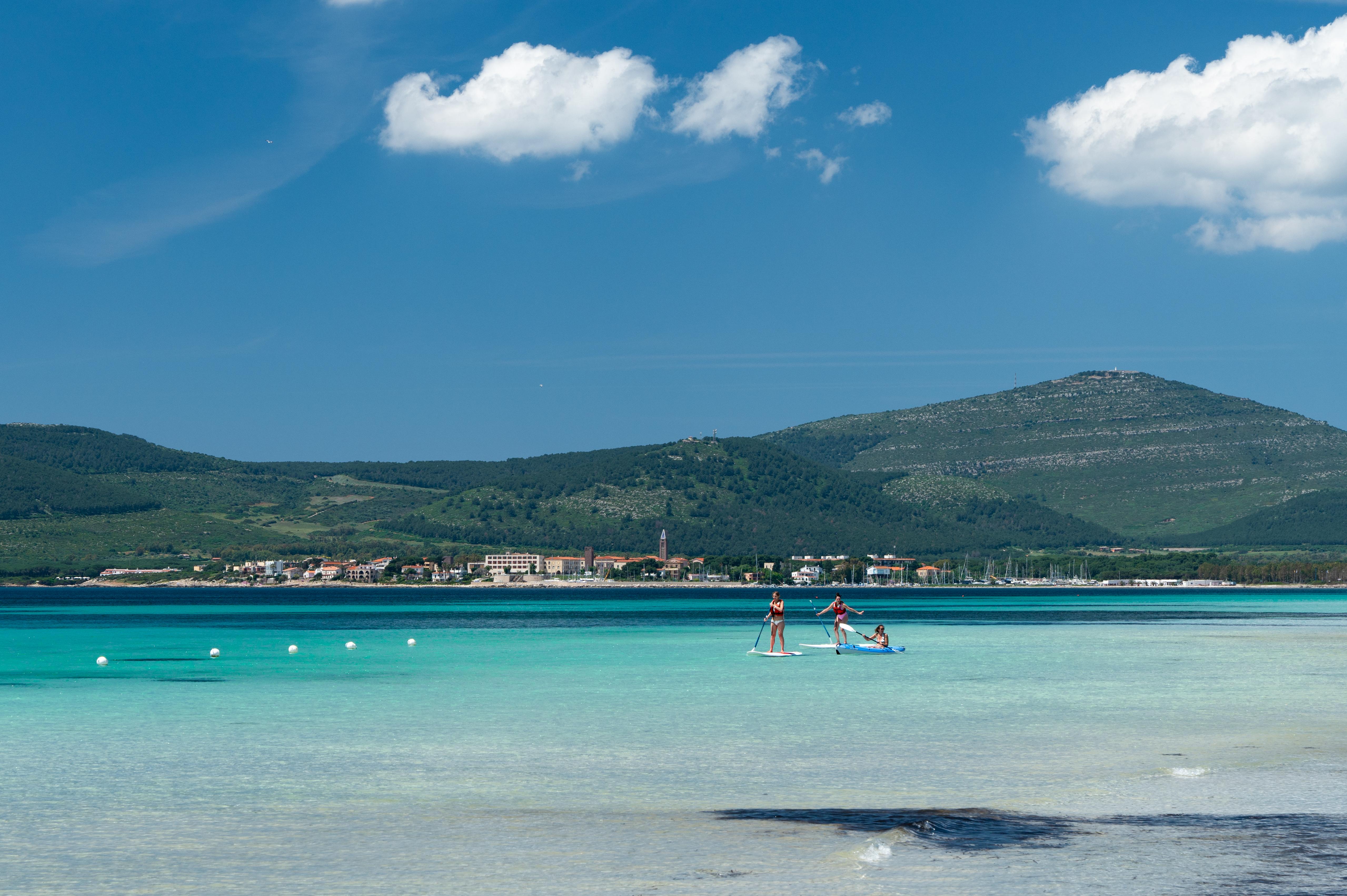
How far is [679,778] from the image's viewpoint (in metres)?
22.2

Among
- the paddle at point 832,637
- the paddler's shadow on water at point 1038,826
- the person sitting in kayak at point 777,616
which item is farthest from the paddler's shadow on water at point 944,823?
the paddle at point 832,637

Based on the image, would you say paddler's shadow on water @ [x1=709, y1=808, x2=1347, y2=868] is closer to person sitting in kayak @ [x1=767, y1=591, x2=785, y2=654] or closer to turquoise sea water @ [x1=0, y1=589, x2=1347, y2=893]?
turquoise sea water @ [x1=0, y1=589, x2=1347, y2=893]

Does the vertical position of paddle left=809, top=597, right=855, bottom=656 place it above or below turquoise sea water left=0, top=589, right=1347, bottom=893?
below

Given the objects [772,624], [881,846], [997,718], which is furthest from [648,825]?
[772,624]

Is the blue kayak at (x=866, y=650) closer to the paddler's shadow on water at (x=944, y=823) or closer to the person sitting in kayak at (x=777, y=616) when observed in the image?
the person sitting in kayak at (x=777, y=616)

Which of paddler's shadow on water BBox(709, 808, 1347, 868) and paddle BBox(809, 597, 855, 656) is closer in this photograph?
paddler's shadow on water BBox(709, 808, 1347, 868)

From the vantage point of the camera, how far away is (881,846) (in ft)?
53.0

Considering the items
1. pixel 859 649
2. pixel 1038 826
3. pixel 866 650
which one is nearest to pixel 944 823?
pixel 1038 826

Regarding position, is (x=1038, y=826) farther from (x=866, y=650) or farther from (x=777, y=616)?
(x=866, y=650)

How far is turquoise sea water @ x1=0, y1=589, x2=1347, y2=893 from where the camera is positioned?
49.7 ft

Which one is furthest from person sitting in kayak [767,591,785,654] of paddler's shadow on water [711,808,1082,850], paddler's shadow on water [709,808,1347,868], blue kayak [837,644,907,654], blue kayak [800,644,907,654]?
paddler's shadow on water [709,808,1347,868]

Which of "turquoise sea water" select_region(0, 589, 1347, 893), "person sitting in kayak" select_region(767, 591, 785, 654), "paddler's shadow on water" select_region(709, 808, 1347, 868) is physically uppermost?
"person sitting in kayak" select_region(767, 591, 785, 654)

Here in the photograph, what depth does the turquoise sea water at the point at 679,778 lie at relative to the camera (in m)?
15.1

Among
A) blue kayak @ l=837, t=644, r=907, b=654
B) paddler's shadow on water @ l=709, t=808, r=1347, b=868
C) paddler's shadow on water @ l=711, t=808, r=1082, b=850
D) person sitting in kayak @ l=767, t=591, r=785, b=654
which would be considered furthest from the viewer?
blue kayak @ l=837, t=644, r=907, b=654
